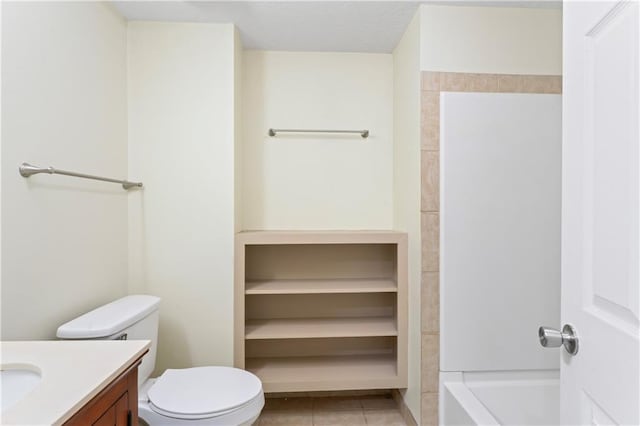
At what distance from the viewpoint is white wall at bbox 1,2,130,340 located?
1.33 m

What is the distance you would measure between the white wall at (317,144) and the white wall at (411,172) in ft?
0.60

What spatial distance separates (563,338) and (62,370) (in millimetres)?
1161

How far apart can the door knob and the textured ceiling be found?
1.68 metres

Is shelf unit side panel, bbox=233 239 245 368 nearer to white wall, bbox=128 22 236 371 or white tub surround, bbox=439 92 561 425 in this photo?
white wall, bbox=128 22 236 371

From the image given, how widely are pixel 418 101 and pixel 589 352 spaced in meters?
1.47

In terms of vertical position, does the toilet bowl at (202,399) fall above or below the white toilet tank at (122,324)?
below

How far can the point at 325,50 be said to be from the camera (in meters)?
2.55

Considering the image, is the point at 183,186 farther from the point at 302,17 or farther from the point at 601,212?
the point at 601,212

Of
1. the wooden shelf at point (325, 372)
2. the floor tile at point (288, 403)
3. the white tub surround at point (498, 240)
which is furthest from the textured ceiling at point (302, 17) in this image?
the floor tile at point (288, 403)

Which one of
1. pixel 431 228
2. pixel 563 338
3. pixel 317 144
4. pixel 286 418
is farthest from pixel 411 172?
pixel 286 418

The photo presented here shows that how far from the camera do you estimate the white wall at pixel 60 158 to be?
133 centimetres

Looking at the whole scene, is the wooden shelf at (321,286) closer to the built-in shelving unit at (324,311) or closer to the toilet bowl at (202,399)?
the built-in shelving unit at (324,311)

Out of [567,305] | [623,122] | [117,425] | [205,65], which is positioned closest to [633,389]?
[567,305]

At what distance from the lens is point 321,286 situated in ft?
7.72
